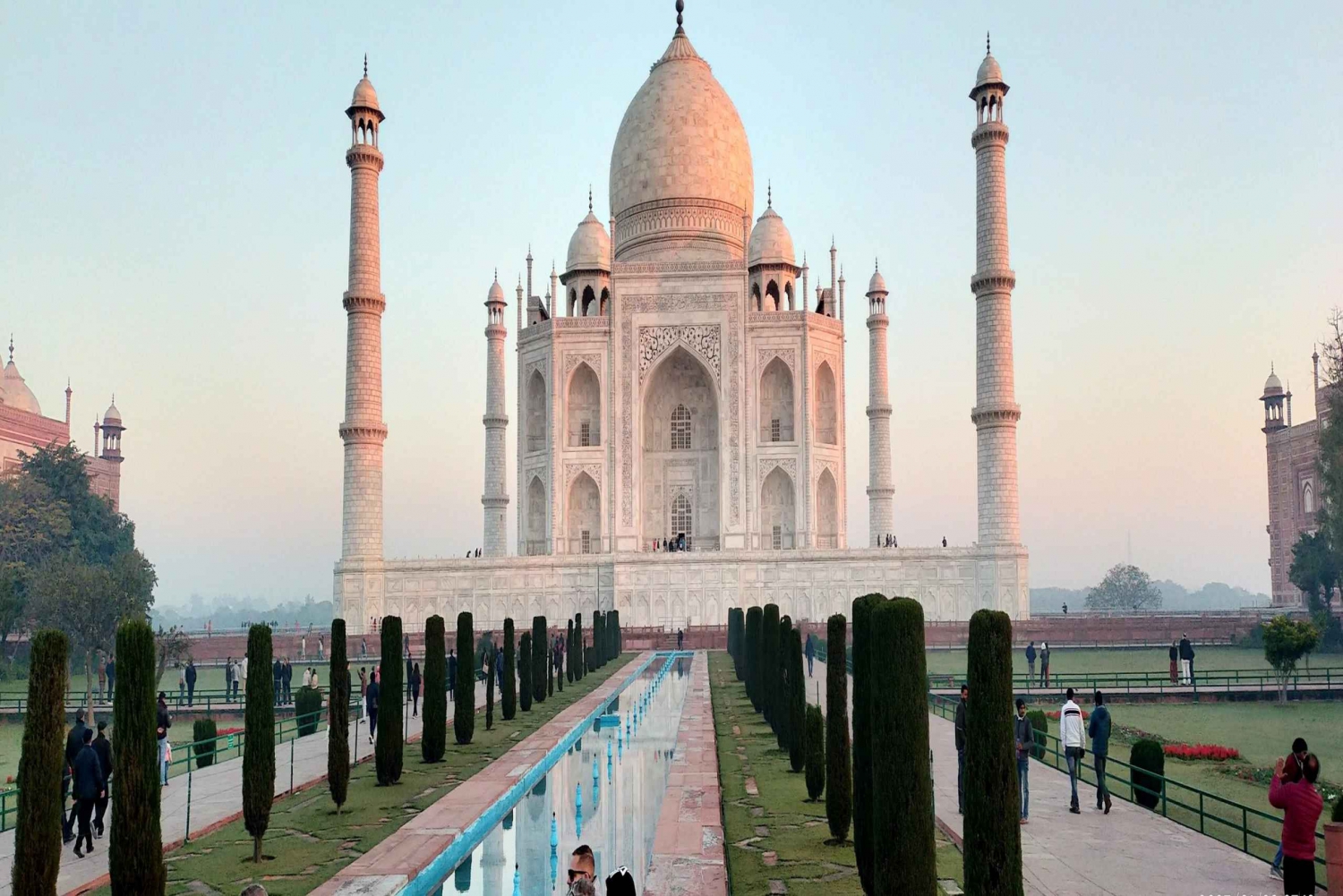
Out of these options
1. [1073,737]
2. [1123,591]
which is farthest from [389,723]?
[1123,591]

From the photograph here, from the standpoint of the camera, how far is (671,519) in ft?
130

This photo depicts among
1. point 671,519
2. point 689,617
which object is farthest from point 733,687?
point 671,519

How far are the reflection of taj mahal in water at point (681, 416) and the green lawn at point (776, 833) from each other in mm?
17787

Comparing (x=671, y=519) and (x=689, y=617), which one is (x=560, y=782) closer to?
(x=689, y=617)

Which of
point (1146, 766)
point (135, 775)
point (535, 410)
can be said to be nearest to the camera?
point (135, 775)

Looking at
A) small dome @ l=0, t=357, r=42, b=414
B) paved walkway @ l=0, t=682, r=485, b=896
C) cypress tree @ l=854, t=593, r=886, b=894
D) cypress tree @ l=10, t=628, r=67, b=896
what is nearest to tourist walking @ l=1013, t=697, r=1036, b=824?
cypress tree @ l=854, t=593, r=886, b=894

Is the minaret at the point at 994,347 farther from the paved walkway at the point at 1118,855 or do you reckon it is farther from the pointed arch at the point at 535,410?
the paved walkway at the point at 1118,855

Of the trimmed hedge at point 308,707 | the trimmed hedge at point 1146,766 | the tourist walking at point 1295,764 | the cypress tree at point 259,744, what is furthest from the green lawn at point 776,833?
the trimmed hedge at point 308,707

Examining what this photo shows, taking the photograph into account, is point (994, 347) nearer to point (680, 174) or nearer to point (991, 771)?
point (680, 174)

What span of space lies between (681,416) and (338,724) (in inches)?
1184

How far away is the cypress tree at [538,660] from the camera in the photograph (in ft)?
67.4

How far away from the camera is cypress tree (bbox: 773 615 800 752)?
13641mm

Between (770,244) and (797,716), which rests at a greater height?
(770,244)

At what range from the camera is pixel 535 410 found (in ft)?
133
